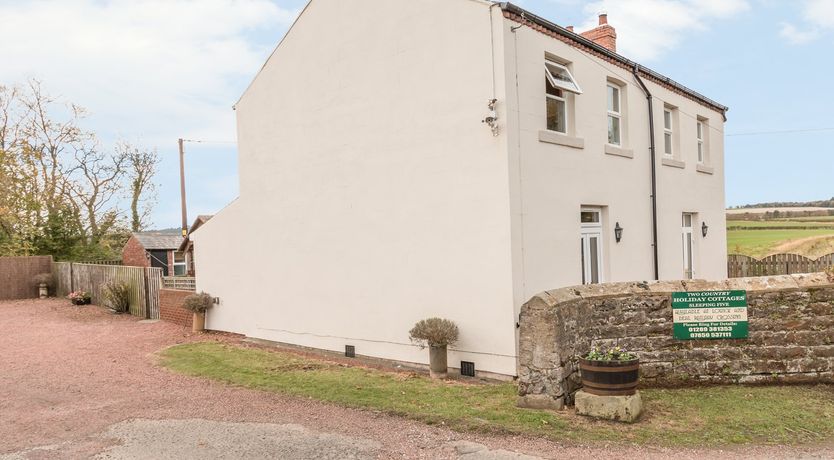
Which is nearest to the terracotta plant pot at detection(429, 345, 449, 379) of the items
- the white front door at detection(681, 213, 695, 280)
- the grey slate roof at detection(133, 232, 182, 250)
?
the white front door at detection(681, 213, 695, 280)

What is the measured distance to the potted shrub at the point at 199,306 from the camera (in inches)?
593

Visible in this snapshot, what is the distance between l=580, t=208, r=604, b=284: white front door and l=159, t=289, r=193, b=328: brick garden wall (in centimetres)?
1170

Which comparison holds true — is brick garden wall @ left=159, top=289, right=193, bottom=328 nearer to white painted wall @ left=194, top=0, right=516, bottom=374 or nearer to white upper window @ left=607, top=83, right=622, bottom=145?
white painted wall @ left=194, top=0, right=516, bottom=374

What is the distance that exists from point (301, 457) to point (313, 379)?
12.0 feet

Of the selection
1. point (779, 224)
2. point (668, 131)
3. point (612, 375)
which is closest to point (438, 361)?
point (612, 375)

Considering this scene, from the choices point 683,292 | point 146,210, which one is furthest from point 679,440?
point 146,210

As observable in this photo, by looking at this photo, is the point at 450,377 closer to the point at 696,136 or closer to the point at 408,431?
the point at 408,431

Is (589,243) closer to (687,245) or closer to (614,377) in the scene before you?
(614,377)

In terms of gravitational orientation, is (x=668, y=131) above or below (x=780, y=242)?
above

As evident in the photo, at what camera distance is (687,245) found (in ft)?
49.0

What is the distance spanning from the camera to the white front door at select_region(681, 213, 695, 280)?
14.7 metres

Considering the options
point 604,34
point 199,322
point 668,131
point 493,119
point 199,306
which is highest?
point 604,34

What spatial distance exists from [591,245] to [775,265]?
11.2 meters

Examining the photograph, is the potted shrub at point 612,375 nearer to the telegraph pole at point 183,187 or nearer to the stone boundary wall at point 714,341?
the stone boundary wall at point 714,341
